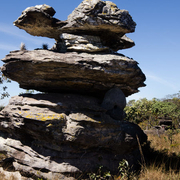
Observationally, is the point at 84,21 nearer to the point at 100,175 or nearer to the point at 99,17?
the point at 99,17

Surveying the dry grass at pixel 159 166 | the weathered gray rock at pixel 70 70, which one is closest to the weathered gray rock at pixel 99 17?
the weathered gray rock at pixel 70 70

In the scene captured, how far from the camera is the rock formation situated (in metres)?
6.65

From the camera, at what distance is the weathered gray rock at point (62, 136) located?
6.56m

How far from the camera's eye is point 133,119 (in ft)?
67.2

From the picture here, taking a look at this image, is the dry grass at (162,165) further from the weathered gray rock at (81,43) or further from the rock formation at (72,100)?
the weathered gray rock at (81,43)

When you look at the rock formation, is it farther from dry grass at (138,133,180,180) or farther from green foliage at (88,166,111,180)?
dry grass at (138,133,180,180)

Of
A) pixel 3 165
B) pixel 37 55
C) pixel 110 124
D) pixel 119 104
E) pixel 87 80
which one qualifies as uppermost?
pixel 37 55

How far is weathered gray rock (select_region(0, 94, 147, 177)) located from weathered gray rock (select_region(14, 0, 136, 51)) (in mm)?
2839

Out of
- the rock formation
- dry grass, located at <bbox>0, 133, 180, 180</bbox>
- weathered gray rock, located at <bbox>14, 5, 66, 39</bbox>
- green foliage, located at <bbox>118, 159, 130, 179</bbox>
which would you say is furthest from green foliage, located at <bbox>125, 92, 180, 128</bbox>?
weathered gray rock, located at <bbox>14, 5, 66, 39</bbox>

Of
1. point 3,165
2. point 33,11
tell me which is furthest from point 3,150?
point 33,11

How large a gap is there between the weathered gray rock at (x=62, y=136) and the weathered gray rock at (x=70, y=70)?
56 centimetres

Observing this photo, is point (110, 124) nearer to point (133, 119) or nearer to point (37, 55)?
point (37, 55)

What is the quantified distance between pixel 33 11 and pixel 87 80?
3.31 m

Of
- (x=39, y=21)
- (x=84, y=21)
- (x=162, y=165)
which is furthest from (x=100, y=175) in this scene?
(x=39, y=21)
